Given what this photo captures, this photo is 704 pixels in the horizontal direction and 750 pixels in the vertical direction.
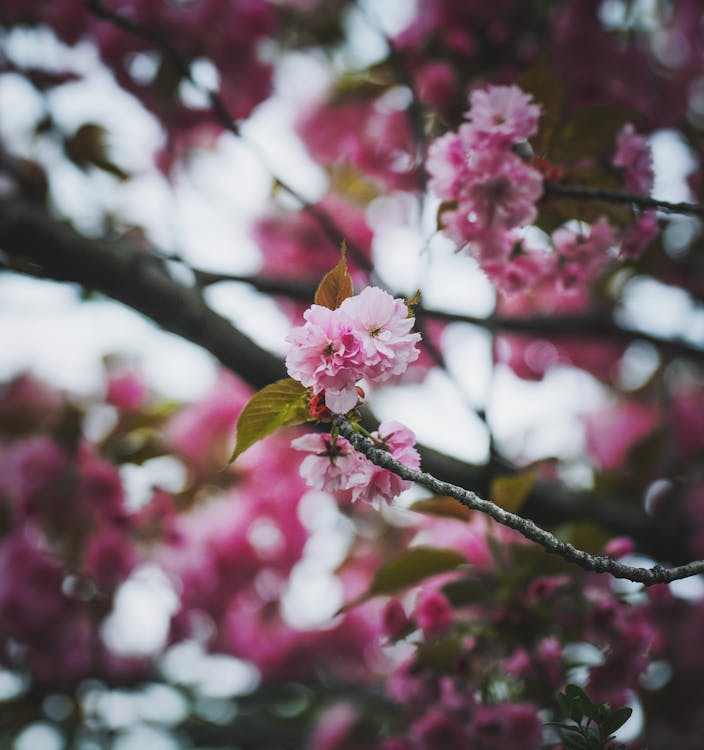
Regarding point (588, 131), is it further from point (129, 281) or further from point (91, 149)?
point (91, 149)

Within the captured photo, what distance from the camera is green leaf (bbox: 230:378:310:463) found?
97cm

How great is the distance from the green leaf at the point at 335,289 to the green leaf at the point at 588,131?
2.10 ft

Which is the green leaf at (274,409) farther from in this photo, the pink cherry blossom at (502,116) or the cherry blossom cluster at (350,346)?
the pink cherry blossom at (502,116)

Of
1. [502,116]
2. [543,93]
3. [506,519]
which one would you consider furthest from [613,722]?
[543,93]

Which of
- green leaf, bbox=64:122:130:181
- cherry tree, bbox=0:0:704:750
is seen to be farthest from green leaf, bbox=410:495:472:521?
green leaf, bbox=64:122:130:181

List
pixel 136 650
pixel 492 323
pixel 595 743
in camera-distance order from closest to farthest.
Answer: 1. pixel 595 743
2. pixel 492 323
3. pixel 136 650

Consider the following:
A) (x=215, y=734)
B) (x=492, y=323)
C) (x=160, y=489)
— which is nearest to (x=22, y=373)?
(x=160, y=489)

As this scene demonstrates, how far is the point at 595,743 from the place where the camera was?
98cm

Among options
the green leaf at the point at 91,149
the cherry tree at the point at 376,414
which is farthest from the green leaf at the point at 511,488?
the green leaf at the point at 91,149

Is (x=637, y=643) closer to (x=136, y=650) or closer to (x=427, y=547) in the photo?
(x=427, y=547)

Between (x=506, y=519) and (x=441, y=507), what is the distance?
70 centimetres

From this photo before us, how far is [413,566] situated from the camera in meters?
1.55

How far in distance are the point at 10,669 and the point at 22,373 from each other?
1526mm

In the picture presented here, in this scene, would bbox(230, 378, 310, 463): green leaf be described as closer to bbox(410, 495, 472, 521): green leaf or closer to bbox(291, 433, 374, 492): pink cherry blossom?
bbox(291, 433, 374, 492): pink cherry blossom
